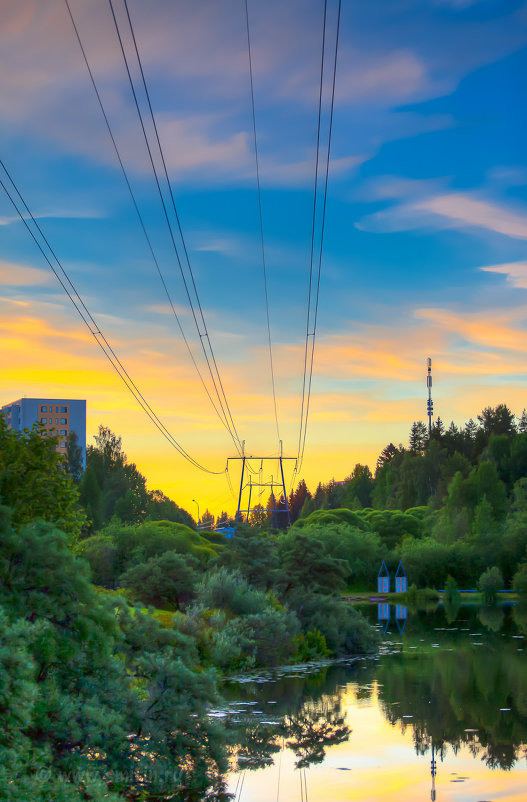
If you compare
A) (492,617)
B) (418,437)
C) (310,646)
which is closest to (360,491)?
(418,437)

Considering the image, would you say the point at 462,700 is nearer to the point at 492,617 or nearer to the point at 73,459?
the point at 492,617

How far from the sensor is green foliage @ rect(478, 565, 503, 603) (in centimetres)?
7769

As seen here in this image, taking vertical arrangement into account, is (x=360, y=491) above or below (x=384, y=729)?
above

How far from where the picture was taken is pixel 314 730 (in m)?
22.2

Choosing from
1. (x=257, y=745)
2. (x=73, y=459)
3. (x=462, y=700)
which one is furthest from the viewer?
(x=73, y=459)

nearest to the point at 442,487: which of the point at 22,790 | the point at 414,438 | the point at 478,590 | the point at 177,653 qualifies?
the point at 414,438

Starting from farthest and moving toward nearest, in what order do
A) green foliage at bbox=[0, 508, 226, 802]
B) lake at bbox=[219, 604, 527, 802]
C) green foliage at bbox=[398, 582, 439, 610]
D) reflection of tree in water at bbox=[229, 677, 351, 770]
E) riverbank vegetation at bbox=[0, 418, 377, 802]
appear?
green foliage at bbox=[398, 582, 439, 610] < reflection of tree in water at bbox=[229, 677, 351, 770] < lake at bbox=[219, 604, 527, 802] < green foliage at bbox=[0, 508, 226, 802] < riverbank vegetation at bbox=[0, 418, 377, 802]

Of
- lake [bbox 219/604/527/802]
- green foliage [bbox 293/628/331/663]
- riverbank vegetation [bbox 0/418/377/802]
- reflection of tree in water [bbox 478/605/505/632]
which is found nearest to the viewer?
riverbank vegetation [bbox 0/418/377/802]

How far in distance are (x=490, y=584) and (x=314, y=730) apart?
59123 millimetres

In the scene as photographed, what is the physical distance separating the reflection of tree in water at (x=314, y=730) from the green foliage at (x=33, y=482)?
7.20 metres

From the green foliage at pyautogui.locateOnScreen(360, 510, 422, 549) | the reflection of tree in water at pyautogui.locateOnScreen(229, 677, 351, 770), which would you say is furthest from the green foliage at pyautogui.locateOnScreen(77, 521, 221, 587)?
the green foliage at pyautogui.locateOnScreen(360, 510, 422, 549)

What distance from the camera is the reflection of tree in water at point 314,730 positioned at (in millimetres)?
19781

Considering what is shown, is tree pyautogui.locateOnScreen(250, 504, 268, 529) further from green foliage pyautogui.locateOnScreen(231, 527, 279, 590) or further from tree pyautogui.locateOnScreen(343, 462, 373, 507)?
green foliage pyautogui.locateOnScreen(231, 527, 279, 590)

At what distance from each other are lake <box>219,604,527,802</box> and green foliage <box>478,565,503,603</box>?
41321mm
